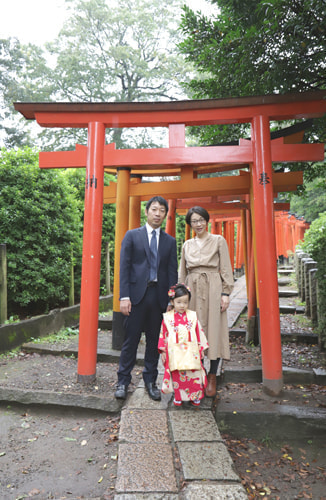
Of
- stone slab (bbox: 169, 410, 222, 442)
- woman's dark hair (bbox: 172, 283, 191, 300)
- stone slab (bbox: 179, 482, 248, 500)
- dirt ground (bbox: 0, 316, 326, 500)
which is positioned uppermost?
woman's dark hair (bbox: 172, 283, 191, 300)

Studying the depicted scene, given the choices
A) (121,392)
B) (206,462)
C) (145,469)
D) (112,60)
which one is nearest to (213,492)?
(206,462)

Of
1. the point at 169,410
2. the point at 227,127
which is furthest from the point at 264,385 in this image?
the point at 227,127

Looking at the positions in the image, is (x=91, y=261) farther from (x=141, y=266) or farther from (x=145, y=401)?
(x=145, y=401)

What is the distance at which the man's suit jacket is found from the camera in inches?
137

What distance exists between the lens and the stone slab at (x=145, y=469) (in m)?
→ 2.30

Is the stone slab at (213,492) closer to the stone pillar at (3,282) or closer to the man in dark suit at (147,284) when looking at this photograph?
the man in dark suit at (147,284)

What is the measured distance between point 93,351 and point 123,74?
66.2 ft

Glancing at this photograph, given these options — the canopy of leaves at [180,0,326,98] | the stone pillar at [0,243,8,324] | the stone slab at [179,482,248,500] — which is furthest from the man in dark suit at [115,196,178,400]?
the stone pillar at [0,243,8,324]

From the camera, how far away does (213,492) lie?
2.24 metres

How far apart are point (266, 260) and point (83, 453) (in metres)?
2.61

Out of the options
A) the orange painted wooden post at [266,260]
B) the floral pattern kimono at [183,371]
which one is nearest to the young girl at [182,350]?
the floral pattern kimono at [183,371]

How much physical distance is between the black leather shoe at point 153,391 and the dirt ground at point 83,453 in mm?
429

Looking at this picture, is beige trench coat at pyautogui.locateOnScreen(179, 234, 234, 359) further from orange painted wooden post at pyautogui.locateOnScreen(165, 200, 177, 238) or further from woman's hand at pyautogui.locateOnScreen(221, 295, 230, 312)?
orange painted wooden post at pyautogui.locateOnScreen(165, 200, 177, 238)

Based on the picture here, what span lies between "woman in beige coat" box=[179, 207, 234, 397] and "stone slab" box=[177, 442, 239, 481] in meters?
0.90
